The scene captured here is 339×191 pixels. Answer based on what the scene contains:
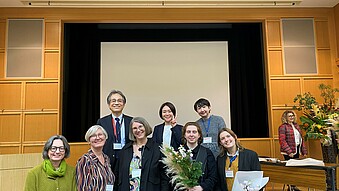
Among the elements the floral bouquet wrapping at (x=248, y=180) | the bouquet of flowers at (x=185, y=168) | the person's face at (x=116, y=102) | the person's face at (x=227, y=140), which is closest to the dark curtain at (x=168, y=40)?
the person's face at (x=116, y=102)

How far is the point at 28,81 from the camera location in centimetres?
564

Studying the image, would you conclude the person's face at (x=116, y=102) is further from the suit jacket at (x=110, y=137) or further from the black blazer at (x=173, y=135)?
the black blazer at (x=173, y=135)

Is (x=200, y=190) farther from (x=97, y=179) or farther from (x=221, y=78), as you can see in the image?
(x=221, y=78)

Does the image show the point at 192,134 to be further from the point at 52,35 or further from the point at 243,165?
the point at 52,35

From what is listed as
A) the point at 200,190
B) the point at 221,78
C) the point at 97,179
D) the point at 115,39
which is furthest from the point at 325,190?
the point at 115,39

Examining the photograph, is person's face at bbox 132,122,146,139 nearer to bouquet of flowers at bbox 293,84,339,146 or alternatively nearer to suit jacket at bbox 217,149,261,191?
suit jacket at bbox 217,149,261,191

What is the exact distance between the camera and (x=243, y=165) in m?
2.54

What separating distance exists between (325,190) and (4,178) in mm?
3166

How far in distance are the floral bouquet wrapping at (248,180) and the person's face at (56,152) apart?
140 centimetres

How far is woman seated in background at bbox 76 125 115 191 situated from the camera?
2438 mm

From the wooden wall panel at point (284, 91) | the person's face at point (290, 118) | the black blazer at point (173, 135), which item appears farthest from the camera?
the wooden wall panel at point (284, 91)

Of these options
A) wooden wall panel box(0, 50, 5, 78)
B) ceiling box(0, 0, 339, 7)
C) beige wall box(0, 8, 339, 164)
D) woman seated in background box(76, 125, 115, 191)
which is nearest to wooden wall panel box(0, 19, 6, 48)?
beige wall box(0, 8, 339, 164)

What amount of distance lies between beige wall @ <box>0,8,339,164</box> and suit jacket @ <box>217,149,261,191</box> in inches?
122

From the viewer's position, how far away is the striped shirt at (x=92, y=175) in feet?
7.98
